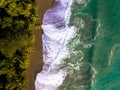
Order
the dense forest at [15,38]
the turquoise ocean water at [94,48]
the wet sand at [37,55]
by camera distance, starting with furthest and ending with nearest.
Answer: the turquoise ocean water at [94,48], the wet sand at [37,55], the dense forest at [15,38]

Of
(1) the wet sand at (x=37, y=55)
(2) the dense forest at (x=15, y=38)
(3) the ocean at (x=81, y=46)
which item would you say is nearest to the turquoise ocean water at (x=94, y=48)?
(3) the ocean at (x=81, y=46)

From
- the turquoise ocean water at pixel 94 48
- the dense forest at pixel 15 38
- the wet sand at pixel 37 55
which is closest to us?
the dense forest at pixel 15 38

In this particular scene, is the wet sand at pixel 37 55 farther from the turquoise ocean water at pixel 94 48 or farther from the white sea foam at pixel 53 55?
the turquoise ocean water at pixel 94 48

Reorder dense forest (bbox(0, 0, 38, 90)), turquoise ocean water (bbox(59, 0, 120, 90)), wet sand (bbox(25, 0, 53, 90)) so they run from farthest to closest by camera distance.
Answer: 1. turquoise ocean water (bbox(59, 0, 120, 90))
2. wet sand (bbox(25, 0, 53, 90))
3. dense forest (bbox(0, 0, 38, 90))

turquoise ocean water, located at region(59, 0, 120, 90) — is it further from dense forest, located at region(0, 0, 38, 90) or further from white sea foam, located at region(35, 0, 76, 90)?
dense forest, located at region(0, 0, 38, 90)

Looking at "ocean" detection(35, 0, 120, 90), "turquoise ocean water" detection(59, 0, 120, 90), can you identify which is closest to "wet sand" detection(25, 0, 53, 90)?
"ocean" detection(35, 0, 120, 90)

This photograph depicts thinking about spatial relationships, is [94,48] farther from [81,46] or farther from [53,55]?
[53,55]

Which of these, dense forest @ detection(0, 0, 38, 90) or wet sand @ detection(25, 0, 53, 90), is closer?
dense forest @ detection(0, 0, 38, 90)

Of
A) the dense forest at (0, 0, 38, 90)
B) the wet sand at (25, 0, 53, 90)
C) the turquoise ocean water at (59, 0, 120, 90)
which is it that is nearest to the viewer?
the dense forest at (0, 0, 38, 90)
